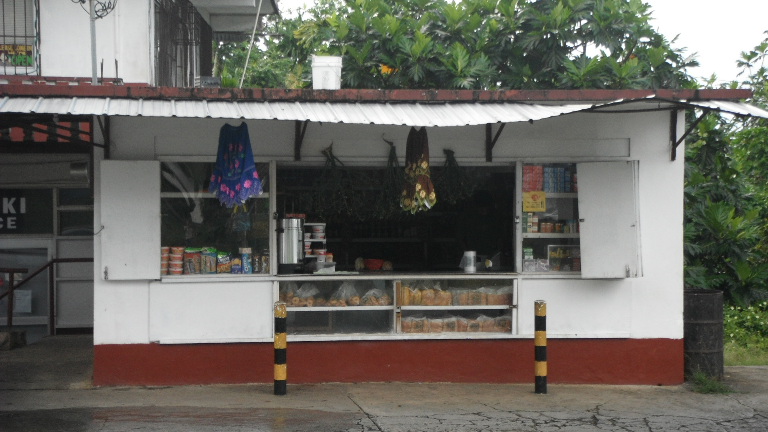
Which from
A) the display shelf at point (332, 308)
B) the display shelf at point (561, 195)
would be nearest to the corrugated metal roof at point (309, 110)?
the display shelf at point (561, 195)

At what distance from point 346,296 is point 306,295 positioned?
44 centimetres

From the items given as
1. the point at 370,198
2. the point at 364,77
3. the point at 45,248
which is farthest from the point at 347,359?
the point at 364,77

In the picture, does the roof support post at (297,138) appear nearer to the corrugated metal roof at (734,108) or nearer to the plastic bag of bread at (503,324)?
the plastic bag of bread at (503,324)

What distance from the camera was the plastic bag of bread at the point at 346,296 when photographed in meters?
9.44

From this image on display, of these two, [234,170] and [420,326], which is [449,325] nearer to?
[420,326]

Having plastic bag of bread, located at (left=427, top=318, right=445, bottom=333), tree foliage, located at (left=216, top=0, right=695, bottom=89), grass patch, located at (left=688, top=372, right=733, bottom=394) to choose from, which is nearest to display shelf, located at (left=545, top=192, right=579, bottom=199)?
plastic bag of bread, located at (left=427, top=318, right=445, bottom=333)

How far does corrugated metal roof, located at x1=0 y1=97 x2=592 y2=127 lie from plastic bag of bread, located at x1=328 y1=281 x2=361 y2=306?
2.13 m

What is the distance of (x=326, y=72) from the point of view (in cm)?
933

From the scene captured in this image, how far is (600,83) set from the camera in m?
14.8

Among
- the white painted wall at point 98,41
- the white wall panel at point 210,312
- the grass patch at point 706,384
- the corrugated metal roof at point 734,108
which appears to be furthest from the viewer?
the white painted wall at point 98,41

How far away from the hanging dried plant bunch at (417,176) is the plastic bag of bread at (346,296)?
1.19m

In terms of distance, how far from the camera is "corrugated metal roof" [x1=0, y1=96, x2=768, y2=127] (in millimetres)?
7699

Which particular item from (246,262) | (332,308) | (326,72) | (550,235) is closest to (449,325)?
→ (332,308)

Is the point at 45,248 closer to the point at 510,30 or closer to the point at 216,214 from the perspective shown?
the point at 216,214
